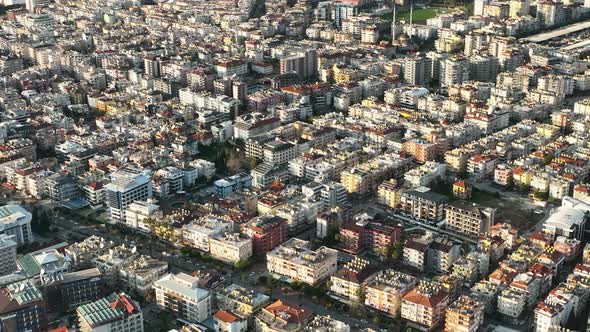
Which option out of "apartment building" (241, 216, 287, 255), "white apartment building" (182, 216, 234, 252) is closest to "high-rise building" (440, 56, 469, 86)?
"apartment building" (241, 216, 287, 255)

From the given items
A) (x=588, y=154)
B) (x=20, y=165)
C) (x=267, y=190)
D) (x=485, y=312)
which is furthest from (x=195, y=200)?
(x=588, y=154)

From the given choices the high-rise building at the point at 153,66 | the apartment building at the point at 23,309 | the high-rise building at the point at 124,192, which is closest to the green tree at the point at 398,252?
the high-rise building at the point at 124,192

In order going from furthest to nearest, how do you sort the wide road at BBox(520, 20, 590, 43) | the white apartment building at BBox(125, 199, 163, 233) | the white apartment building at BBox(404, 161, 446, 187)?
the wide road at BBox(520, 20, 590, 43) < the white apartment building at BBox(404, 161, 446, 187) < the white apartment building at BBox(125, 199, 163, 233)

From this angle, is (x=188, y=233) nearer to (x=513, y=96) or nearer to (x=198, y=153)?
(x=198, y=153)

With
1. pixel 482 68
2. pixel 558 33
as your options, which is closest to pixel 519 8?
pixel 558 33

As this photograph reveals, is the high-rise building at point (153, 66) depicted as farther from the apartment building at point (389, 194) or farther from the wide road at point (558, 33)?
the wide road at point (558, 33)

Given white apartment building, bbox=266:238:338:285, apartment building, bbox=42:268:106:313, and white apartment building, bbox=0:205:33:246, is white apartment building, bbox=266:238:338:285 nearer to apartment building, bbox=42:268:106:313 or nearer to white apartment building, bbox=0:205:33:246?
apartment building, bbox=42:268:106:313

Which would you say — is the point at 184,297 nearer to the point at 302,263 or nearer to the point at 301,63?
the point at 302,263
